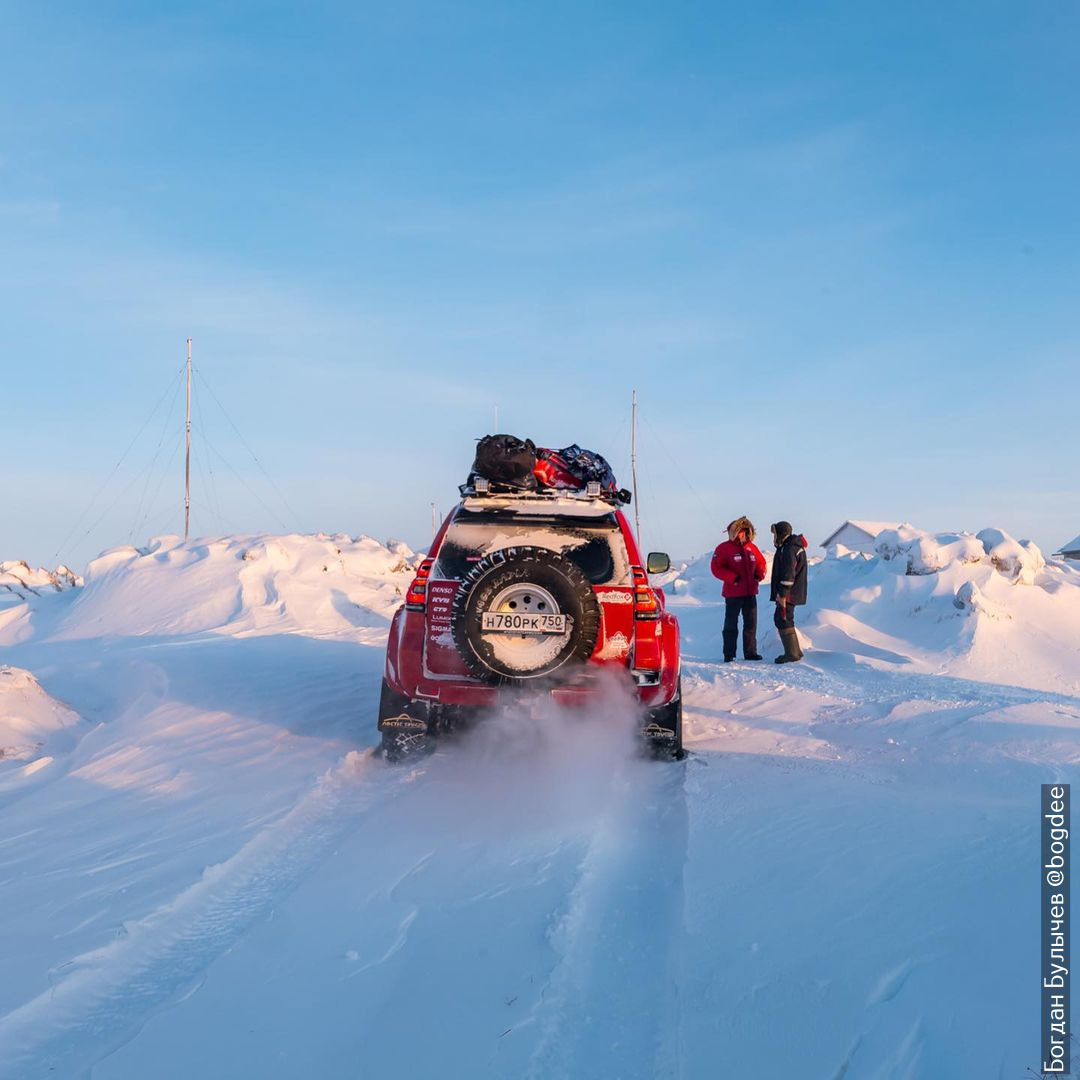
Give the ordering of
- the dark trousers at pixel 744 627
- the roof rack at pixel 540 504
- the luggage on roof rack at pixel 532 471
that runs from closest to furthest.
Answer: the roof rack at pixel 540 504, the luggage on roof rack at pixel 532 471, the dark trousers at pixel 744 627

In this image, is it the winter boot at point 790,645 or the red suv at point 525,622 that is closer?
the red suv at point 525,622

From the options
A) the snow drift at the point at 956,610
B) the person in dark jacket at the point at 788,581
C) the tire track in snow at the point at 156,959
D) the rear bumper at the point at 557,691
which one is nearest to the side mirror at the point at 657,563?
the rear bumper at the point at 557,691

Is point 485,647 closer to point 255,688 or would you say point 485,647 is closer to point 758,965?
point 758,965

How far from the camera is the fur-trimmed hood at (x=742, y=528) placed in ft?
40.2

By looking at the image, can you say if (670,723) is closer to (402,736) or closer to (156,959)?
(402,736)

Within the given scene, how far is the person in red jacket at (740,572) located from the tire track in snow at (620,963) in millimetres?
7532

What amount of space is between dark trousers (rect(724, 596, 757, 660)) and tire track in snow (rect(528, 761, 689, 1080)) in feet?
Result: 25.3

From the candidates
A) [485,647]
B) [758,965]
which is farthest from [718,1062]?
[485,647]

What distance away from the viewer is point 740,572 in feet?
40.2

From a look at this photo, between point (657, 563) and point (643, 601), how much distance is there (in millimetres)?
1218

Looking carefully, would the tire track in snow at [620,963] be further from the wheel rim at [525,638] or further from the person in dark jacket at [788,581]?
the person in dark jacket at [788,581]

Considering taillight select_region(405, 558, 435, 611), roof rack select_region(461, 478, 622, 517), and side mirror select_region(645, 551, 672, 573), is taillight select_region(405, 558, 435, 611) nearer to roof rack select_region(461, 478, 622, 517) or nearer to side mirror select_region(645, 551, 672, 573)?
roof rack select_region(461, 478, 622, 517)

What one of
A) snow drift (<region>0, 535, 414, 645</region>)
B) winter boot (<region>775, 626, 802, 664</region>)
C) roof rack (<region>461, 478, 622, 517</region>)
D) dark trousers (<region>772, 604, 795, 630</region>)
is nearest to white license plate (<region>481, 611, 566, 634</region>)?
roof rack (<region>461, 478, 622, 517</region>)

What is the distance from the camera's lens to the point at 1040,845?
415 centimetres
